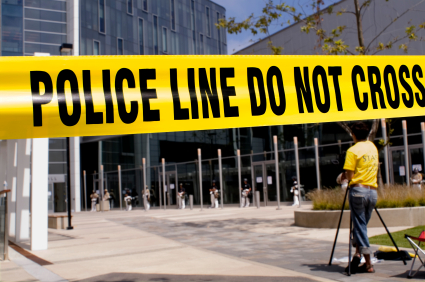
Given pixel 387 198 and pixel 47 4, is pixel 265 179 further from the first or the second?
pixel 47 4

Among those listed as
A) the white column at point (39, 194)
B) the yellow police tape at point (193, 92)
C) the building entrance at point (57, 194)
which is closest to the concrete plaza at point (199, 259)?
the white column at point (39, 194)

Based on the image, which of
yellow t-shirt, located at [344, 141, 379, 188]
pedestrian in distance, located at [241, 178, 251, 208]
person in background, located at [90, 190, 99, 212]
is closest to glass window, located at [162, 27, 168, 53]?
person in background, located at [90, 190, 99, 212]

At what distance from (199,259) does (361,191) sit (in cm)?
303

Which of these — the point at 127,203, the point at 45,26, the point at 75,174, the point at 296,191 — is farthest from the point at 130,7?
the point at 296,191

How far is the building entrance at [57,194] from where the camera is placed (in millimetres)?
34688

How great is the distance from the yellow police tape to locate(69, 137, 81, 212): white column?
3246 centimetres

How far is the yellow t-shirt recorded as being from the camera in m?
5.32

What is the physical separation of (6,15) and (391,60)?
34.1m

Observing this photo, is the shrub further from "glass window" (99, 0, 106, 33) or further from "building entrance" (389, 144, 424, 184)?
"glass window" (99, 0, 106, 33)

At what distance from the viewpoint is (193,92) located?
439 cm

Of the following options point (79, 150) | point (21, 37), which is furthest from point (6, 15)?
point (79, 150)

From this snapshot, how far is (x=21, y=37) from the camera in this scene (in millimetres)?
33688

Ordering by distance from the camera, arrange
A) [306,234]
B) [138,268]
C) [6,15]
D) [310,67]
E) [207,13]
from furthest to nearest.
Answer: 1. [207,13]
2. [6,15]
3. [306,234]
4. [138,268]
5. [310,67]

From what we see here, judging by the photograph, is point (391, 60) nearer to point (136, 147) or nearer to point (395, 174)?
point (395, 174)
